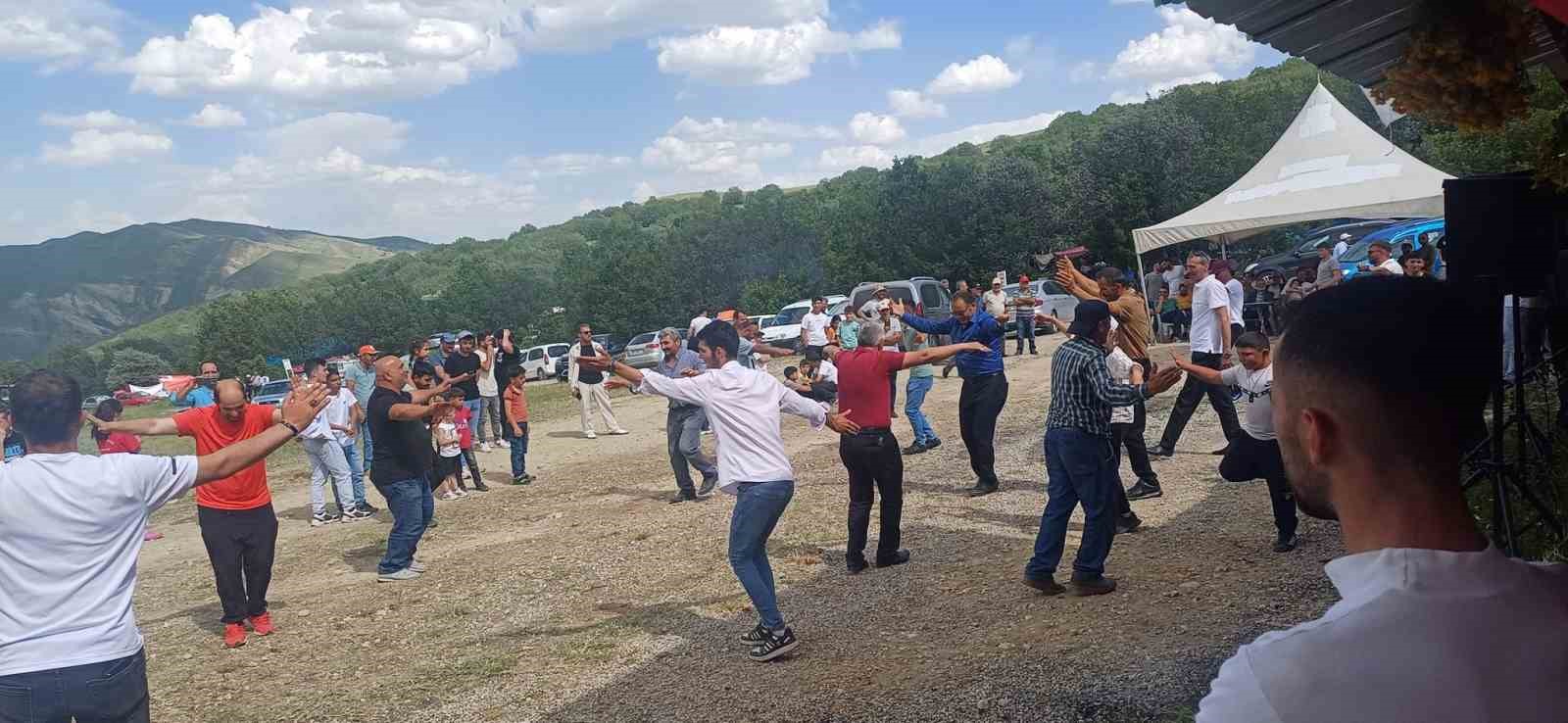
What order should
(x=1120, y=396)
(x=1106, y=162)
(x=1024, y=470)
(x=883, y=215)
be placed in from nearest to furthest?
(x=1120, y=396) → (x=1024, y=470) → (x=1106, y=162) → (x=883, y=215)

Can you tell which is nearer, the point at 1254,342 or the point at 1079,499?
the point at 1079,499

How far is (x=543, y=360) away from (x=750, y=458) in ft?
106

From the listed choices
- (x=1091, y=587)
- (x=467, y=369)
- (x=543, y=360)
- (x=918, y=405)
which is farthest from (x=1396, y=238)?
(x=543, y=360)

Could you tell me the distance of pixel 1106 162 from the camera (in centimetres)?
3984

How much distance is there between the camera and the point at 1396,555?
3.69 feet

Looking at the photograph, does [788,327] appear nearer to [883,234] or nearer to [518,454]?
[883,234]

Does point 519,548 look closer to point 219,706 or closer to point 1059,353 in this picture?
point 219,706

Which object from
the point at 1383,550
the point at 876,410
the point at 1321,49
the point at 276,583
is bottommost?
the point at 276,583

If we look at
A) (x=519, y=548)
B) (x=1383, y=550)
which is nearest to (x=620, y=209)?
(x=519, y=548)

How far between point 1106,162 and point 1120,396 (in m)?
36.1

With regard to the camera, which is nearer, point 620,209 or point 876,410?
point 876,410

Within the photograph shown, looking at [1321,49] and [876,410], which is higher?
[1321,49]

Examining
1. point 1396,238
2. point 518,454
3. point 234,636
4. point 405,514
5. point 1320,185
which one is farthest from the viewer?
point 1396,238

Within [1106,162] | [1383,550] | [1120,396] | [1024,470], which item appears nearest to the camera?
Answer: [1383,550]
